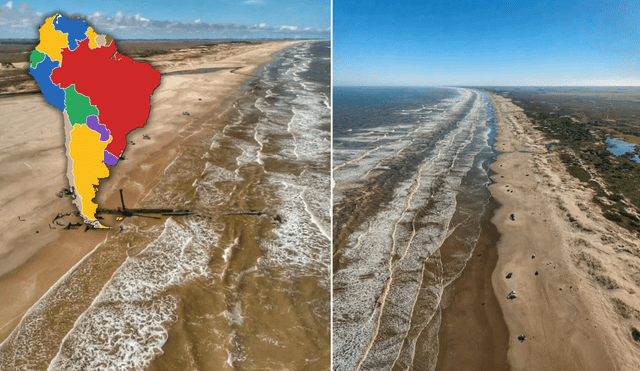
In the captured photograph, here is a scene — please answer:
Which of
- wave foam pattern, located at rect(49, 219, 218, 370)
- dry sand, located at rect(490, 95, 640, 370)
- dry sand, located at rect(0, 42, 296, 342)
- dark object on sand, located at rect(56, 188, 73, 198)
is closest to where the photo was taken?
wave foam pattern, located at rect(49, 219, 218, 370)

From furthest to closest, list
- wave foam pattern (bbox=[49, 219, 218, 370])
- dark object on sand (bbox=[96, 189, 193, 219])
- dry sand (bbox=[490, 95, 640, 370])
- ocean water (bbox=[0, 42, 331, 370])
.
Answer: dark object on sand (bbox=[96, 189, 193, 219]) < dry sand (bbox=[490, 95, 640, 370]) < ocean water (bbox=[0, 42, 331, 370]) < wave foam pattern (bbox=[49, 219, 218, 370])

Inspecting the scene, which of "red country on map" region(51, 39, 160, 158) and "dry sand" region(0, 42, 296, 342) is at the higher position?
"red country on map" region(51, 39, 160, 158)

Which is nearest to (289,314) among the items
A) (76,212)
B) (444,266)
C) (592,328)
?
(444,266)

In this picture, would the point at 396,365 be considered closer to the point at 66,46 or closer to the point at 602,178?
the point at 66,46

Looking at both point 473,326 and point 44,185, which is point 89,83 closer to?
point 44,185

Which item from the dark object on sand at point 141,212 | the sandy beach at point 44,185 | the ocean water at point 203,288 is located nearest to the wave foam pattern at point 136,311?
the ocean water at point 203,288

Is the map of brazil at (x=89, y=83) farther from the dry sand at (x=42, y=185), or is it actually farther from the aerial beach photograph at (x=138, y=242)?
the dry sand at (x=42, y=185)

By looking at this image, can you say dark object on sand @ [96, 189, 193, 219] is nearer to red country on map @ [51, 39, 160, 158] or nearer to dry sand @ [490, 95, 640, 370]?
red country on map @ [51, 39, 160, 158]

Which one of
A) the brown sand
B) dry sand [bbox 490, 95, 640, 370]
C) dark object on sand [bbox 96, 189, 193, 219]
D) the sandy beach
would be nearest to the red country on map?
the sandy beach
